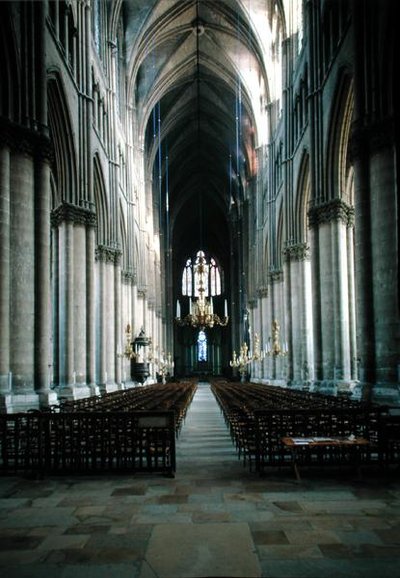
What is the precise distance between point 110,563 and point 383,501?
3.98 meters

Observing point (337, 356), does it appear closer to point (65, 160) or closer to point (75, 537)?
point (65, 160)

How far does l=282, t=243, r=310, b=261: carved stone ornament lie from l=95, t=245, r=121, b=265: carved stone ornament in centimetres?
961

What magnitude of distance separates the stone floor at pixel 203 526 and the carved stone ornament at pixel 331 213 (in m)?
16.8

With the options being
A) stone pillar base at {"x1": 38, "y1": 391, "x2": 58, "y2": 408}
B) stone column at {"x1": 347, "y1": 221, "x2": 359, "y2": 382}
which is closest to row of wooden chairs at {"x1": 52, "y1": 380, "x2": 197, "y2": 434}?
stone pillar base at {"x1": 38, "y1": 391, "x2": 58, "y2": 408}

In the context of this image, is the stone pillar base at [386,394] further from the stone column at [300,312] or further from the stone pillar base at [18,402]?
the stone column at [300,312]

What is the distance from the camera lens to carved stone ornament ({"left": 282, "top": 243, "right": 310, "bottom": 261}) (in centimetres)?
3347

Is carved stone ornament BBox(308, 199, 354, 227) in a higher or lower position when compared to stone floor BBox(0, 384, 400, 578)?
higher

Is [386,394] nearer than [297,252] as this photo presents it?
Yes

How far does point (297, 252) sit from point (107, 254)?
34.6 feet

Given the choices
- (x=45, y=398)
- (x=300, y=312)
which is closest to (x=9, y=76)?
(x=45, y=398)

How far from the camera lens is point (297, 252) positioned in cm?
3384

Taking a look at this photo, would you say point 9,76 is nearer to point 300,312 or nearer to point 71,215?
point 71,215

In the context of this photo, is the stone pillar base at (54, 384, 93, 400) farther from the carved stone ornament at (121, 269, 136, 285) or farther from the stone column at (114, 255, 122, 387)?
the carved stone ornament at (121, 269, 136, 285)

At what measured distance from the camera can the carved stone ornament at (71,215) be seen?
975 inches
